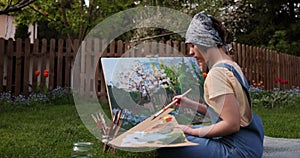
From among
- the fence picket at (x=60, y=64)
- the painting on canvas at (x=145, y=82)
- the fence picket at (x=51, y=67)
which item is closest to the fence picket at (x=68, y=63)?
the fence picket at (x=60, y=64)

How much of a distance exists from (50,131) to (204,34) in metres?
2.50

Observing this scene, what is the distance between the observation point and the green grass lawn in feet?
9.64

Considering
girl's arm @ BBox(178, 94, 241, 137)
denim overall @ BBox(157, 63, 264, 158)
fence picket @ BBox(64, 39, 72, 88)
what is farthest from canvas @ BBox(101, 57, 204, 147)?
fence picket @ BBox(64, 39, 72, 88)

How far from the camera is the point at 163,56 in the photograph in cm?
343

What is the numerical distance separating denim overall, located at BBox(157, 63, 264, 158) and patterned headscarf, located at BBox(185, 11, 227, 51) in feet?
0.39

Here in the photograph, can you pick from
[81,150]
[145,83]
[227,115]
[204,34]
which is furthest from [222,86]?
[145,83]

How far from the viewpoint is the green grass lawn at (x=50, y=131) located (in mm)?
2939

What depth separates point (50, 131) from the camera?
3.82m

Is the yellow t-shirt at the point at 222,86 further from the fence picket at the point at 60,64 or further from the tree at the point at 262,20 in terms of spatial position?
the tree at the point at 262,20

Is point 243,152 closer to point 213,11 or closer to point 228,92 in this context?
point 228,92

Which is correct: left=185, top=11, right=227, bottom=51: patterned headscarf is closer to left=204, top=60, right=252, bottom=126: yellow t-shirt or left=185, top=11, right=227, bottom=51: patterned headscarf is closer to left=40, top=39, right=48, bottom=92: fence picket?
left=204, top=60, right=252, bottom=126: yellow t-shirt

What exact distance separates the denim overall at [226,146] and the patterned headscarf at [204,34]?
0.12m

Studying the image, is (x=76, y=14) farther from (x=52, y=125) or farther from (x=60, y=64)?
(x=52, y=125)

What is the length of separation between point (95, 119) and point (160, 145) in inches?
33.9
